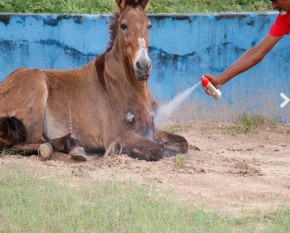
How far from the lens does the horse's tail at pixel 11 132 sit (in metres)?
9.98

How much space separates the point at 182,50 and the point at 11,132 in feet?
10.2

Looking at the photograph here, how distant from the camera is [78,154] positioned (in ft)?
31.4

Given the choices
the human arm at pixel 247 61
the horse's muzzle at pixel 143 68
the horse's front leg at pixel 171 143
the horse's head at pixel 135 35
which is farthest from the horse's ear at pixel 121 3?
the human arm at pixel 247 61

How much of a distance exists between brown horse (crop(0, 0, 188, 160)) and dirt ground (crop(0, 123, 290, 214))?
0.84 feet

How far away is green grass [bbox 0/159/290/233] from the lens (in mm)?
6594

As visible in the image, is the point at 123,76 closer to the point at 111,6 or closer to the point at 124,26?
the point at 124,26

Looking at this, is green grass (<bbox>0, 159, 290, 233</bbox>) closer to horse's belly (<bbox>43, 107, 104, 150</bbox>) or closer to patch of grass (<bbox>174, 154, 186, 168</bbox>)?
patch of grass (<bbox>174, 154, 186, 168</bbox>)

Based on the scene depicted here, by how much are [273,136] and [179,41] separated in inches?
73.5

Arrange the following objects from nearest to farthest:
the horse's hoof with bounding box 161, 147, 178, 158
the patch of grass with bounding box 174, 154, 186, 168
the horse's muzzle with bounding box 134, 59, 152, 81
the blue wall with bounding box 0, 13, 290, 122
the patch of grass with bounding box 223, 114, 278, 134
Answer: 1. the patch of grass with bounding box 174, 154, 186, 168
2. the horse's muzzle with bounding box 134, 59, 152, 81
3. the horse's hoof with bounding box 161, 147, 178, 158
4. the patch of grass with bounding box 223, 114, 278, 134
5. the blue wall with bounding box 0, 13, 290, 122

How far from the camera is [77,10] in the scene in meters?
13.9

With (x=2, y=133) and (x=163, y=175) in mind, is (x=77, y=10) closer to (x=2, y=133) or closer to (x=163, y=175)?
(x=2, y=133)

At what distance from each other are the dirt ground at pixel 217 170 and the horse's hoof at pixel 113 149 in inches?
5.3

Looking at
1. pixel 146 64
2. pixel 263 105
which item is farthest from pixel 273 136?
pixel 146 64

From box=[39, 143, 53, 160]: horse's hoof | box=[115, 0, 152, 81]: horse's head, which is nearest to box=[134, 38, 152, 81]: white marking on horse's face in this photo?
box=[115, 0, 152, 81]: horse's head
